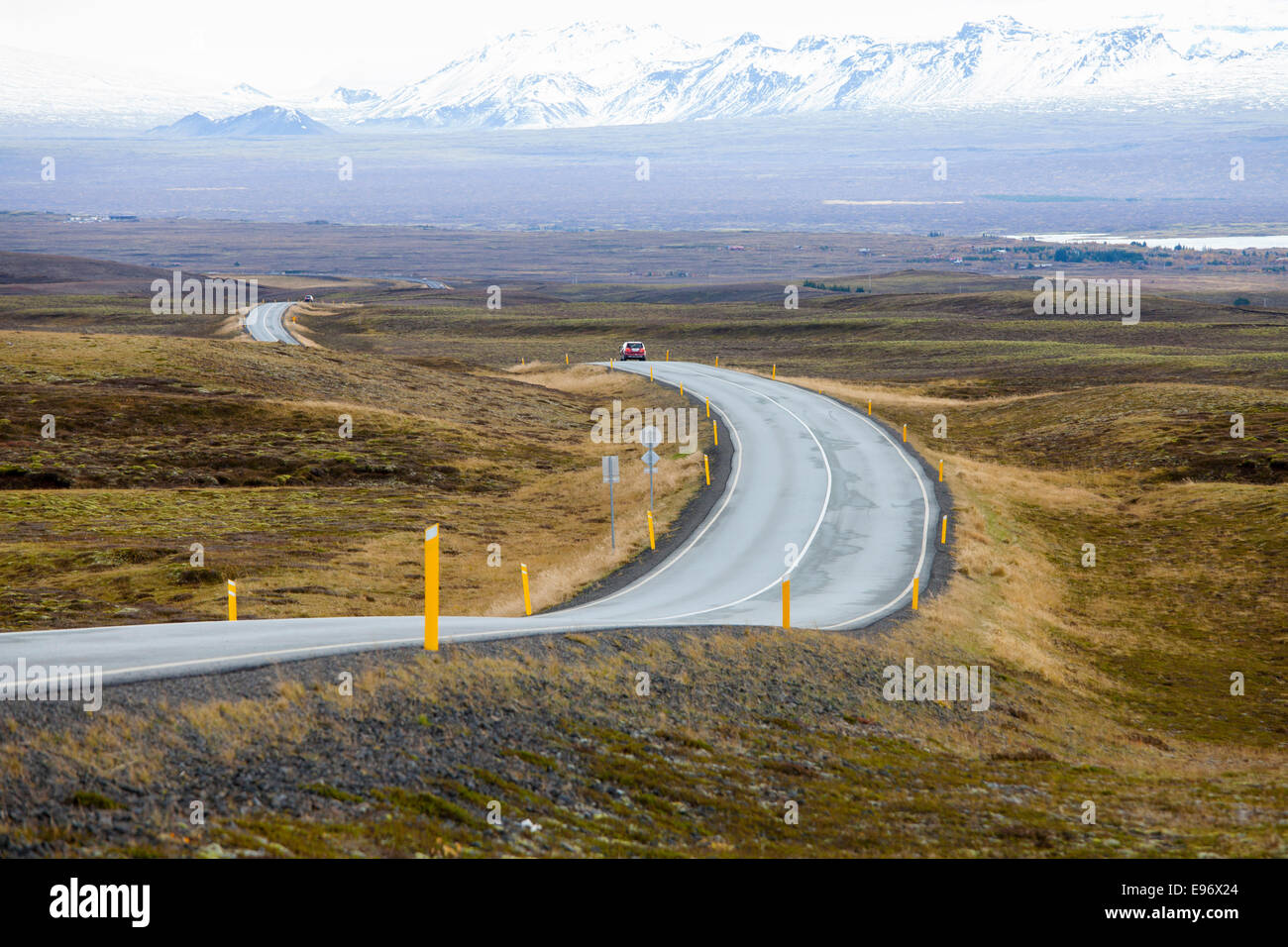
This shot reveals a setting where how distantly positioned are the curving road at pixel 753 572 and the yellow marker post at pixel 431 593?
0.55 m

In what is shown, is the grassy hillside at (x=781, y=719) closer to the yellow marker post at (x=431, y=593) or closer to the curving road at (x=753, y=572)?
the yellow marker post at (x=431, y=593)

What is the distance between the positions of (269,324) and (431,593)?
89.0 m

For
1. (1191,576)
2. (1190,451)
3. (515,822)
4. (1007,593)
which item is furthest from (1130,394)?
(515,822)

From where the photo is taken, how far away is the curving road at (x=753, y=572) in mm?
15375

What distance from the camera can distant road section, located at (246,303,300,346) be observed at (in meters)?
84.5

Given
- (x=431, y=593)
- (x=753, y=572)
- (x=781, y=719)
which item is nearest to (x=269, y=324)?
(x=753, y=572)

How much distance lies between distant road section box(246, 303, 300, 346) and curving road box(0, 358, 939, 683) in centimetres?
4194

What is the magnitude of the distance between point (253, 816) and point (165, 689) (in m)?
3.43

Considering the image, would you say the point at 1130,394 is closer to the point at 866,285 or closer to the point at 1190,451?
the point at 1190,451

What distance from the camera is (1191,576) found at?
32156 millimetres

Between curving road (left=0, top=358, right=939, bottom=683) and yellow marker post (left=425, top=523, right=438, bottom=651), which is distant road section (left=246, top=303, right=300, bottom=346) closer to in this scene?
curving road (left=0, top=358, right=939, bottom=683)

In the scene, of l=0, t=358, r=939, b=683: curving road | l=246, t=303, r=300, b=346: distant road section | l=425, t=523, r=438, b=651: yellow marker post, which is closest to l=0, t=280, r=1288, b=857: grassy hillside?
l=425, t=523, r=438, b=651: yellow marker post

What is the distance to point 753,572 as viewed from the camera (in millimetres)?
28297
